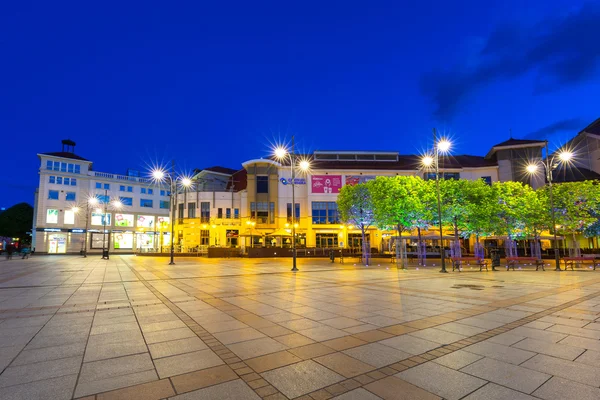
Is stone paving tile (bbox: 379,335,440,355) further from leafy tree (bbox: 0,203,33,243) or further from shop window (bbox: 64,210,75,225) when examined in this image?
leafy tree (bbox: 0,203,33,243)

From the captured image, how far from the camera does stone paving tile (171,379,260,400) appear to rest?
3738mm

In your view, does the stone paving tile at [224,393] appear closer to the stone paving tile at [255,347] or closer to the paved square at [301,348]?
the paved square at [301,348]

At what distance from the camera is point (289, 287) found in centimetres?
1342

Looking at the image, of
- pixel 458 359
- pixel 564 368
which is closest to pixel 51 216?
pixel 458 359

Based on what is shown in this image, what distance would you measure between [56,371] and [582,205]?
125 feet

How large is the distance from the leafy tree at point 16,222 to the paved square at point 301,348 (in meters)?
79.4

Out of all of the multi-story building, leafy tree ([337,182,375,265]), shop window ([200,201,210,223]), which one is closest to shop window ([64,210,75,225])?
the multi-story building

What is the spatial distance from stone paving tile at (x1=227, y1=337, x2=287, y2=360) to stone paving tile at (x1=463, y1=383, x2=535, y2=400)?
2839 millimetres

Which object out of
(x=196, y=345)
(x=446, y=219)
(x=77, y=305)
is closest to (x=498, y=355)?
(x=196, y=345)

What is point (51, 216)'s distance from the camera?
5769 centimetres

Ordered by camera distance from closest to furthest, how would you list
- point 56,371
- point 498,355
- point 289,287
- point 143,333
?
1. point 56,371
2. point 498,355
3. point 143,333
4. point 289,287

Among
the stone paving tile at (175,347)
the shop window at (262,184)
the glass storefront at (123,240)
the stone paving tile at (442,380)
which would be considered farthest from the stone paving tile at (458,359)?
the glass storefront at (123,240)

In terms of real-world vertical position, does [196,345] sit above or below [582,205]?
below

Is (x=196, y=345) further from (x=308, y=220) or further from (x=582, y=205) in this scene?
(x=308, y=220)
